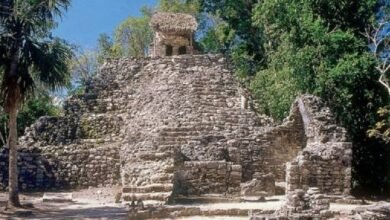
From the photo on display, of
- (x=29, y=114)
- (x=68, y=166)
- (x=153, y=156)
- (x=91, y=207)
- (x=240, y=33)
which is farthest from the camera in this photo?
(x=240, y=33)

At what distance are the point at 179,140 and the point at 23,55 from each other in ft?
20.3

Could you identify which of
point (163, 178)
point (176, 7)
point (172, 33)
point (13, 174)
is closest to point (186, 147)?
point (163, 178)

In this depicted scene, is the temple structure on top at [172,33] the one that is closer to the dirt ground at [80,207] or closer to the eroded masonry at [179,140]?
the eroded masonry at [179,140]

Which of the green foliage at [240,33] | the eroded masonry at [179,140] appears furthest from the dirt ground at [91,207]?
the green foliage at [240,33]

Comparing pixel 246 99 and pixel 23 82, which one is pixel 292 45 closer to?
pixel 246 99

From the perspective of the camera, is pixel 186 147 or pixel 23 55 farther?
pixel 186 147

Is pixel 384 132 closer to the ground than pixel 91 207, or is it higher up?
higher up

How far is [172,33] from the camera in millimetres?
31828

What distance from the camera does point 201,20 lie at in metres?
43.8

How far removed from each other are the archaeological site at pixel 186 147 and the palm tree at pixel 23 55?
3106 mm

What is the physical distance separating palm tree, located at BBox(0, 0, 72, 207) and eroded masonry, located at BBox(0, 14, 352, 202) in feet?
10.5

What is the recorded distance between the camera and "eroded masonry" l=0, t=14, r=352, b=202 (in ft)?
47.8

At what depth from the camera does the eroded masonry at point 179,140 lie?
14.6 metres

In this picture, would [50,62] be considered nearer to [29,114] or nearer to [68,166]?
[68,166]
